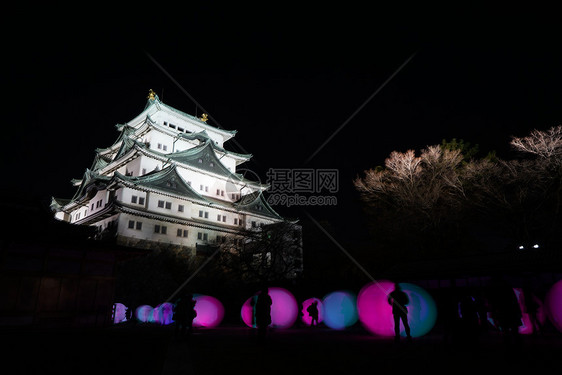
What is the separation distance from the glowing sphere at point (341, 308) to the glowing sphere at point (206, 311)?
5.37m

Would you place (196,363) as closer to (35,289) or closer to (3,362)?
(3,362)

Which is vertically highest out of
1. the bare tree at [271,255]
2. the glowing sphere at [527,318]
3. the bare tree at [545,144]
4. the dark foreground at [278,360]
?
the bare tree at [545,144]

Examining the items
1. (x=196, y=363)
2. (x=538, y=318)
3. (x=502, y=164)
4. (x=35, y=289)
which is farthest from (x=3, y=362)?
(x=502, y=164)

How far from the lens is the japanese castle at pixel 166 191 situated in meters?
30.5

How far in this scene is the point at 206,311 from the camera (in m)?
15.3

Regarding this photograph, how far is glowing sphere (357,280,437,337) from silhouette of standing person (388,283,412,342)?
0.35 metres

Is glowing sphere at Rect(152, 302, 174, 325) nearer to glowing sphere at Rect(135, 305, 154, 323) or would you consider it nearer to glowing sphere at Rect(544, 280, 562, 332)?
glowing sphere at Rect(135, 305, 154, 323)

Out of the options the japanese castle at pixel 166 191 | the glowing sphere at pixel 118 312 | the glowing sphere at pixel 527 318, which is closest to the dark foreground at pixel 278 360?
the glowing sphere at pixel 527 318

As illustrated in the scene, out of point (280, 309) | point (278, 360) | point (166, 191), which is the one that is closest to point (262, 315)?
point (278, 360)

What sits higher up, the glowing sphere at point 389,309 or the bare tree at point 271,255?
the bare tree at point 271,255

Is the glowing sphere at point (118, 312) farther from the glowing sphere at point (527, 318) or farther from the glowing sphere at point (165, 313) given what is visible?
the glowing sphere at point (527, 318)

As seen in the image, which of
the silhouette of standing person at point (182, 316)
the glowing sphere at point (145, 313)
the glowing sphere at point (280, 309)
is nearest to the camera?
the silhouette of standing person at point (182, 316)

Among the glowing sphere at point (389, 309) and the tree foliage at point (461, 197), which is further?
the tree foliage at point (461, 197)

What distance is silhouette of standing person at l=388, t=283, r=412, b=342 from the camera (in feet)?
28.2
